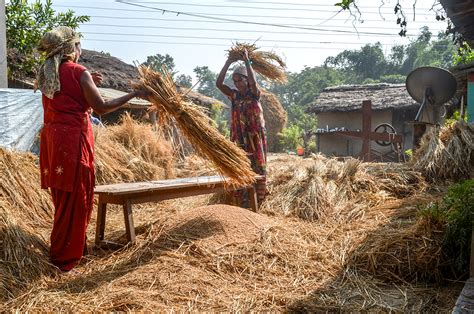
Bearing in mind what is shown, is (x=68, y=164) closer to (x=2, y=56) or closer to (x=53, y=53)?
(x=53, y=53)

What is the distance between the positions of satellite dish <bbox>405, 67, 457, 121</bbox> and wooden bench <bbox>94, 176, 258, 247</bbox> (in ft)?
18.1

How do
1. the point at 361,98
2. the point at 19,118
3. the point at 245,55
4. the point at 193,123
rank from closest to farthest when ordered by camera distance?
the point at 193,123 < the point at 245,55 < the point at 19,118 < the point at 361,98

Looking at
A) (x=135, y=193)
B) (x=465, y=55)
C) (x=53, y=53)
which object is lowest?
(x=135, y=193)

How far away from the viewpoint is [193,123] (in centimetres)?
350

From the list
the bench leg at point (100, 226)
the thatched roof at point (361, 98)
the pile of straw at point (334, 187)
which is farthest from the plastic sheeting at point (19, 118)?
the thatched roof at point (361, 98)

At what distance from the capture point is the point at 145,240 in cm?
373

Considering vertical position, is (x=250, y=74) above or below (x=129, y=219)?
above

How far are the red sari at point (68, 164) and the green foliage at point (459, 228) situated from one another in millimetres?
2446

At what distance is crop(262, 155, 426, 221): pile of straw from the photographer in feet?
16.8

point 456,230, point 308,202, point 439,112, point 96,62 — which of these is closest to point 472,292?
point 456,230

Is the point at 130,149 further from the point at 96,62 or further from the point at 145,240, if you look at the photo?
the point at 96,62

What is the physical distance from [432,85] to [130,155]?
18.5ft

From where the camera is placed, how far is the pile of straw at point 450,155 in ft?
19.7

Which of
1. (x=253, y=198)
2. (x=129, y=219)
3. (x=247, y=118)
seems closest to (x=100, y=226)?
(x=129, y=219)
